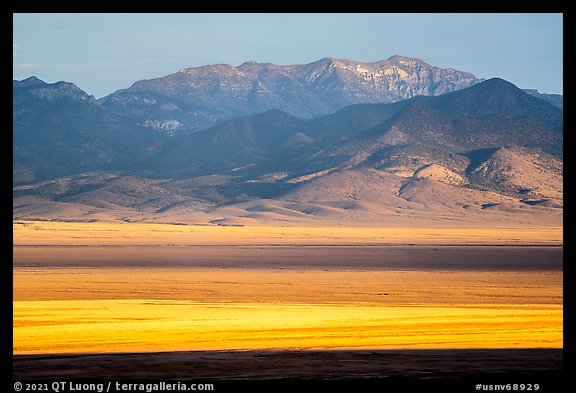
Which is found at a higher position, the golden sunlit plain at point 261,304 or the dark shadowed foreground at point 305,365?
the dark shadowed foreground at point 305,365

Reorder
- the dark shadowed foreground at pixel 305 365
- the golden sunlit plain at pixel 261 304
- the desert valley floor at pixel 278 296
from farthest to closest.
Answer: the golden sunlit plain at pixel 261 304, the desert valley floor at pixel 278 296, the dark shadowed foreground at pixel 305 365

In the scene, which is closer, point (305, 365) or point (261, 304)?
point (305, 365)

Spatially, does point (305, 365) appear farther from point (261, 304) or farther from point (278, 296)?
point (278, 296)

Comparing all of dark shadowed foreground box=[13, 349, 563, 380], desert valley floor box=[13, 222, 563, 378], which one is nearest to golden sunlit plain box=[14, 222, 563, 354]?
desert valley floor box=[13, 222, 563, 378]

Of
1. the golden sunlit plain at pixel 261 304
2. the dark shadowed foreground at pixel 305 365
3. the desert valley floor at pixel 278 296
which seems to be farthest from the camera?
the golden sunlit plain at pixel 261 304

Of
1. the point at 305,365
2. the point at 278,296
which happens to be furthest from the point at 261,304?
the point at 305,365

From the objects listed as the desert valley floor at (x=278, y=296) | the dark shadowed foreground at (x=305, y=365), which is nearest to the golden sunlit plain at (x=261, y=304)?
the desert valley floor at (x=278, y=296)

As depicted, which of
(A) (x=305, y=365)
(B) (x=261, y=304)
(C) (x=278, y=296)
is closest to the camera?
(A) (x=305, y=365)

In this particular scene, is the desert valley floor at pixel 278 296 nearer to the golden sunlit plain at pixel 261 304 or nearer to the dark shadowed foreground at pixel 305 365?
the golden sunlit plain at pixel 261 304

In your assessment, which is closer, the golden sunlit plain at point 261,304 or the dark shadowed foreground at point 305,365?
the dark shadowed foreground at point 305,365
